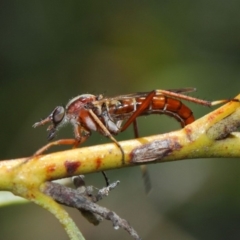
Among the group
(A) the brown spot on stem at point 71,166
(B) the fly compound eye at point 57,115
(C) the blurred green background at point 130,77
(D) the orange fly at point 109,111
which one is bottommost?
(C) the blurred green background at point 130,77

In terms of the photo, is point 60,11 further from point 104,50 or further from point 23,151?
point 23,151

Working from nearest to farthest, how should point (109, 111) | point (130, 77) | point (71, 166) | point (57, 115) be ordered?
1. point (71, 166)
2. point (57, 115)
3. point (109, 111)
4. point (130, 77)

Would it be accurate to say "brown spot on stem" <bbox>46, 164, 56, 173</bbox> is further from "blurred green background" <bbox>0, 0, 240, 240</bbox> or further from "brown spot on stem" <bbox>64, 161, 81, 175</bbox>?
"blurred green background" <bbox>0, 0, 240, 240</bbox>

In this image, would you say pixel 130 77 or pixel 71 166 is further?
pixel 130 77

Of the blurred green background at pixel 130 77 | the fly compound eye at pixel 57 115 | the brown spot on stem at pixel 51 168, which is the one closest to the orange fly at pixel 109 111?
the fly compound eye at pixel 57 115

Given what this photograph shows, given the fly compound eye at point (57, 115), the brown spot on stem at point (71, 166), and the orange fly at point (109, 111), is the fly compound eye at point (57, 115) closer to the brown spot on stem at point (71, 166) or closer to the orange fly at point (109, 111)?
the orange fly at point (109, 111)

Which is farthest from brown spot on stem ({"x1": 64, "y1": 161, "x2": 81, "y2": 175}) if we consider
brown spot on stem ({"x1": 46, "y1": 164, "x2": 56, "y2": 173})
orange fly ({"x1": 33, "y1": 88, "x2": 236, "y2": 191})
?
orange fly ({"x1": 33, "y1": 88, "x2": 236, "y2": 191})

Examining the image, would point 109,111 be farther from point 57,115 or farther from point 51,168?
point 51,168

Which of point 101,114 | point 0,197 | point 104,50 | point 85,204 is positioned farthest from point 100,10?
point 85,204

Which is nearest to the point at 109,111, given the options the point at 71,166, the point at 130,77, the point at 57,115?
the point at 57,115
